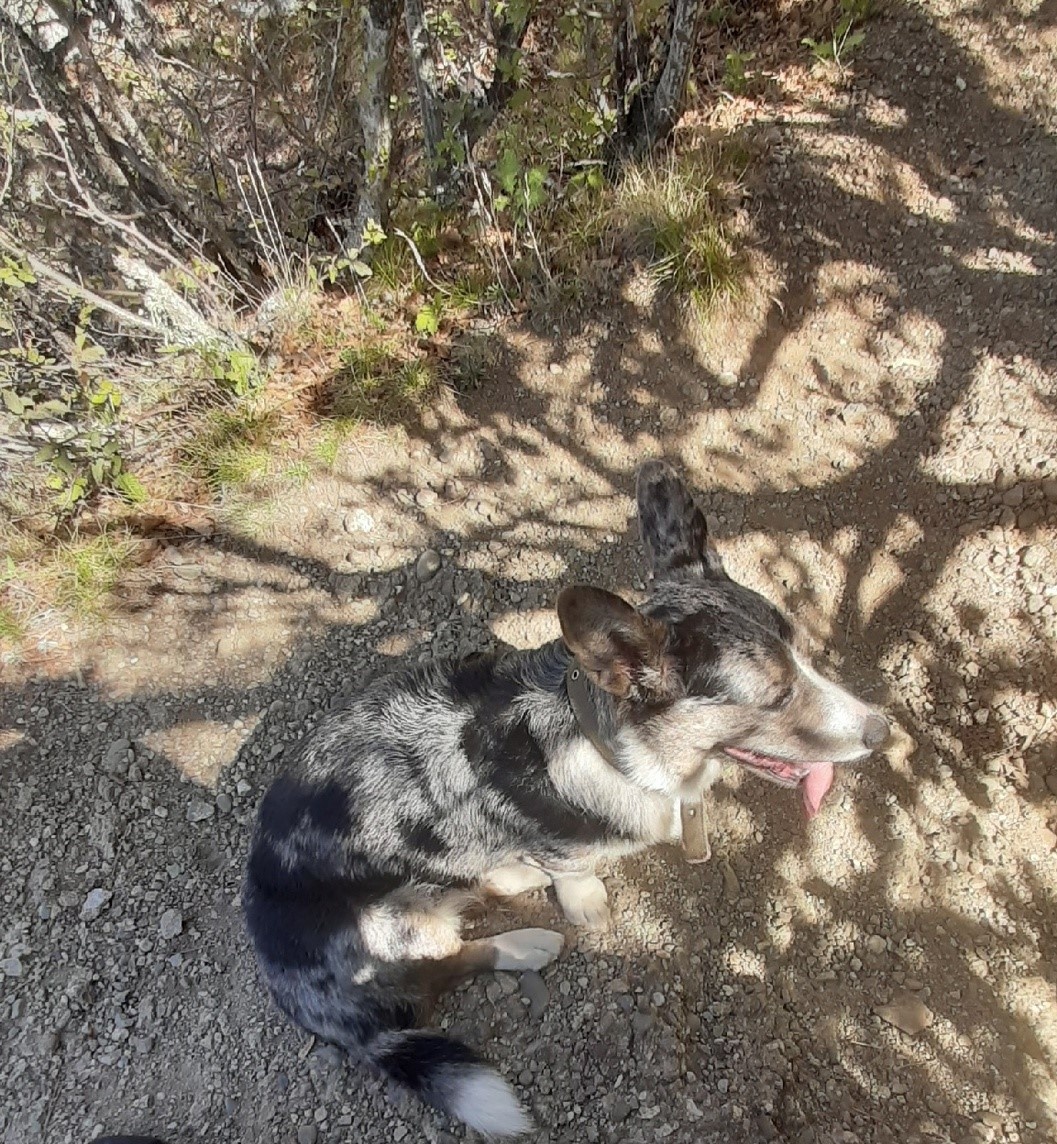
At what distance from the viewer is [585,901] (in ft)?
10.7

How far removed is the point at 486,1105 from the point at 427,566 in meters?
2.43

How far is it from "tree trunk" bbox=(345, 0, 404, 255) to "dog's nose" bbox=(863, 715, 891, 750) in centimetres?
329

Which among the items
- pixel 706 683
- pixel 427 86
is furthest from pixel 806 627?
pixel 427 86

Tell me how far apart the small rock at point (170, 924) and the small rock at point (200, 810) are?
1.32 ft

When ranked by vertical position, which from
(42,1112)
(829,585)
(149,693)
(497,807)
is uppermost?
(829,585)

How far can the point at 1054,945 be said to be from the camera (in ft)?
10.1

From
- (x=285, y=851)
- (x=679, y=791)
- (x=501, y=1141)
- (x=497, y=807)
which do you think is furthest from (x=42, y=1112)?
(x=679, y=791)

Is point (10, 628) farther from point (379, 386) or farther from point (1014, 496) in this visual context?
point (1014, 496)

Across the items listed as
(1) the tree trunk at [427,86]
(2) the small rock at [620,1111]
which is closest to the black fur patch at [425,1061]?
(2) the small rock at [620,1111]

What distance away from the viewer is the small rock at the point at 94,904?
11.5ft

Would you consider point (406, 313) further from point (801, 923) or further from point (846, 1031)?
point (846, 1031)

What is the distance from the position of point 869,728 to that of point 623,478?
2005 mm

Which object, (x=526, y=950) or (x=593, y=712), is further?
(x=526, y=950)

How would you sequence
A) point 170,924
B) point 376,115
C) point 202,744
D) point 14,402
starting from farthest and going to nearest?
1. point 376,115
2. point 202,744
3. point 14,402
4. point 170,924
